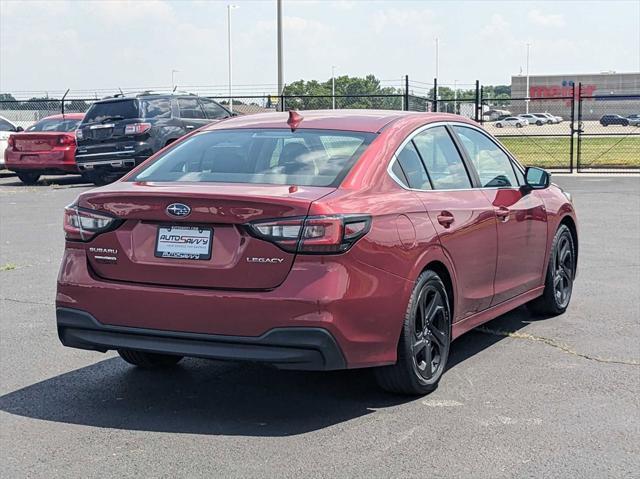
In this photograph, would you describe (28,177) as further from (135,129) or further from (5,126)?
(135,129)

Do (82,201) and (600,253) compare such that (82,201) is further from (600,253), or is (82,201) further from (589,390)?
(600,253)

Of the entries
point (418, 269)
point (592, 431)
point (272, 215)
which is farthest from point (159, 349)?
point (592, 431)

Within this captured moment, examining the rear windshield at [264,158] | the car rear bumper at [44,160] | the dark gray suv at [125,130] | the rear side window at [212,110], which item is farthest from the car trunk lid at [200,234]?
the car rear bumper at [44,160]

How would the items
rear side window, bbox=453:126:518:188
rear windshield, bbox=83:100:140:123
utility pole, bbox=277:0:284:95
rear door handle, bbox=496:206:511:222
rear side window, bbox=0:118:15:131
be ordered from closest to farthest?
rear door handle, bbox=496:206:511:222, rear side window, bbox=453:126:518:188, rear windshield, bbox=83:100:140:123, rear side window, bbox=0:118:15:131, utility pole, bbox=277:0:284:95

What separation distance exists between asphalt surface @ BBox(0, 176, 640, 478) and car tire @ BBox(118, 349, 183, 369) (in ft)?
0.32

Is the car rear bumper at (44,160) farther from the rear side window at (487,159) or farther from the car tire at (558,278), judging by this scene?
the rear side window at (487,159)

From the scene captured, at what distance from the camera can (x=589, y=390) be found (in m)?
5.63

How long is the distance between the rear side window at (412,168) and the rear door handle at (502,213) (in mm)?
797

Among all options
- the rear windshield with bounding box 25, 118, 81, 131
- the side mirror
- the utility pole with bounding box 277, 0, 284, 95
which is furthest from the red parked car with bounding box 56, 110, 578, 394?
the utility pole with bounding box 277, 0, 284, 95

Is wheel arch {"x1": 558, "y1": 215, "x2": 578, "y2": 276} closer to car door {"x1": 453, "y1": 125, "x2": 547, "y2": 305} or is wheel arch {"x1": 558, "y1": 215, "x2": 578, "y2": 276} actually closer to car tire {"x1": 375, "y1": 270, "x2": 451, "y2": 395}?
car door {"x1": 453, "y1": 125, "x2": 547, "y2": 305}

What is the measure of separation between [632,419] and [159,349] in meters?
2.45

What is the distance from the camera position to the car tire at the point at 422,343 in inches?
208

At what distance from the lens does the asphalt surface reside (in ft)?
14.6

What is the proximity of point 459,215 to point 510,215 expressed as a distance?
0.84 meters
